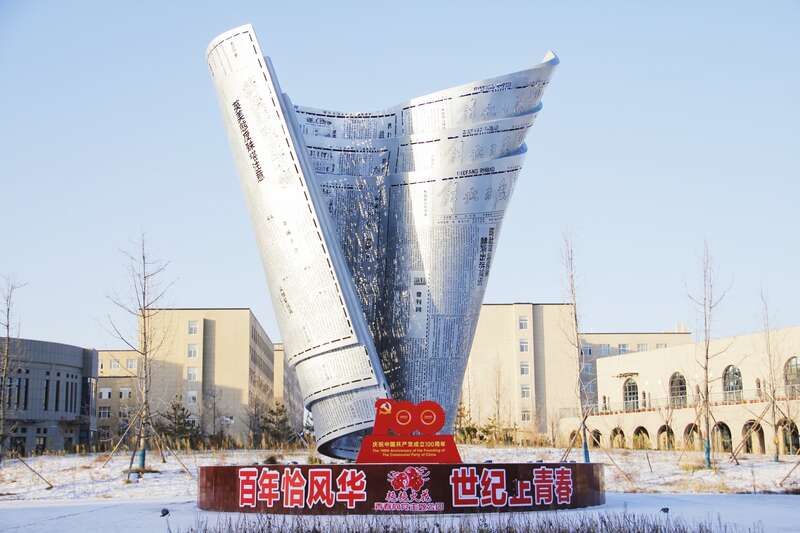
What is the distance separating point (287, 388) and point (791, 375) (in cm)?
4605

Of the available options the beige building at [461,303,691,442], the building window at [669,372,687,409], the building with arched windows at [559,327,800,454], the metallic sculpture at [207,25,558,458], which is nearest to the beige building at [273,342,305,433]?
the beige building at [461,303,691,442]

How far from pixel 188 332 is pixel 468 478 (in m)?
44.6

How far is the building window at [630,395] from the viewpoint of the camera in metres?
47.4

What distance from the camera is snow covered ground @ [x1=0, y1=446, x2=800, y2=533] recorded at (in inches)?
510

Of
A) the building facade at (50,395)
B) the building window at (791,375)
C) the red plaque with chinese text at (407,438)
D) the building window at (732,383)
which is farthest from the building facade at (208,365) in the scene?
the red plaque with chinese text at (407,438)

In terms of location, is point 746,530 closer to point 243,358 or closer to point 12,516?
point 12,516

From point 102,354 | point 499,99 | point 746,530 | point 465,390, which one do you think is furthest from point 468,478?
point 102,354

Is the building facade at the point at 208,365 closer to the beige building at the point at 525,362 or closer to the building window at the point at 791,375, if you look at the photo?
the beige building at the point at 525,362

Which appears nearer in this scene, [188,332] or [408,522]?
[408,522]

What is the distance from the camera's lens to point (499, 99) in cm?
1902

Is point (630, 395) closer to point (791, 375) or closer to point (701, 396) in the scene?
point (791, 375)

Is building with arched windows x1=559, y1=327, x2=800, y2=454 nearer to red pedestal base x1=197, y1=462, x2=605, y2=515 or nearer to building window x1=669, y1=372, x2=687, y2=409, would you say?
building window x1=669, y1=372, x2=687, y2=409

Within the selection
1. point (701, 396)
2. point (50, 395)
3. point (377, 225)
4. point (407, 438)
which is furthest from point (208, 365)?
point (407, 438)

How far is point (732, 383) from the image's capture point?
40.2m
